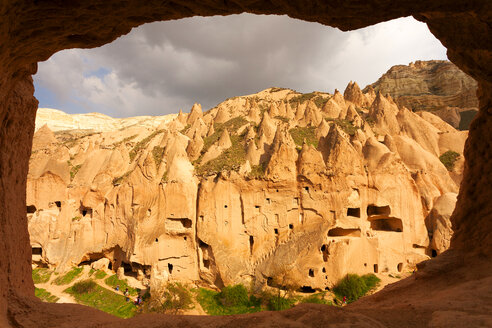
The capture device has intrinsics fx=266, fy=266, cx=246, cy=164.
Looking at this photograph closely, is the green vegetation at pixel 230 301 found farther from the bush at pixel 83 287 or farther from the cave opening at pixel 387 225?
the cave opening at pixel 387 225

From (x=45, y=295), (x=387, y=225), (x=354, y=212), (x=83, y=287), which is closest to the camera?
(x=45, y=295)

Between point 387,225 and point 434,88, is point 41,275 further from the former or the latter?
point 434,88

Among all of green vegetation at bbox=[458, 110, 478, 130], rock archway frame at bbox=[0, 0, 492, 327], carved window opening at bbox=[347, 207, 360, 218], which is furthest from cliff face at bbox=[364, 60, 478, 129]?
rock archway frame at bbox=[0, 0, 492, 327]

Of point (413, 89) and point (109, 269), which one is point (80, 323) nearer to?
point (109, 269)

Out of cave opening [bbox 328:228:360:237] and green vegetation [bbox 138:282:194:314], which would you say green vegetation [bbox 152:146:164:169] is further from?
cave opening [bbox 328:228:360:237]

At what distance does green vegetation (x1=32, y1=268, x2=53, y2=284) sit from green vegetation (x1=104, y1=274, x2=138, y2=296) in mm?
4082

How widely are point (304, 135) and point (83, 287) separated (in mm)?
20667

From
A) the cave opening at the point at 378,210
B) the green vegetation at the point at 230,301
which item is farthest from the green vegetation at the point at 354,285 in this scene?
the green vegetation at the point at 230,301

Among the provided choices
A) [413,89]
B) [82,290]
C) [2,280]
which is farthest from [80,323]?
[413,89]

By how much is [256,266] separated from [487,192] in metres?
14.3

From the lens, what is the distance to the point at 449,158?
80.6 ft

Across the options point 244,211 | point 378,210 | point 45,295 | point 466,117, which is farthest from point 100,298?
point 466,117

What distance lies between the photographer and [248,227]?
18047 mm

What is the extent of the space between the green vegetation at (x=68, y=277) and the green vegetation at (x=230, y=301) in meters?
9.15
